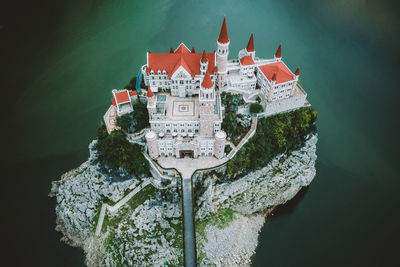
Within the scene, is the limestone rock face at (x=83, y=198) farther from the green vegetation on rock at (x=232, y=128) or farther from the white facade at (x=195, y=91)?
the green vegetation on rock at (x=232, y=128)

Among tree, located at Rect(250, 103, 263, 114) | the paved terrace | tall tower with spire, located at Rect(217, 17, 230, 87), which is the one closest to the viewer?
the paved terrace

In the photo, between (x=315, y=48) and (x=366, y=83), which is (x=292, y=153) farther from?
(x=315, y=48)

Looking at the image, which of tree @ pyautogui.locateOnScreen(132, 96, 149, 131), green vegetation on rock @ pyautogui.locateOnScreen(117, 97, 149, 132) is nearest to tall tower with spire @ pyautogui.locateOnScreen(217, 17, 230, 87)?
tree @ pyautogui.locateOnScreen(132, 96, 149, 131)

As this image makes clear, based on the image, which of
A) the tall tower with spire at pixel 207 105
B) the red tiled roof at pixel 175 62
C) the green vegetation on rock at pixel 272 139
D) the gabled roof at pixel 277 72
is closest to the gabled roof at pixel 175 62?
the red tiled roof at pixel 175 62

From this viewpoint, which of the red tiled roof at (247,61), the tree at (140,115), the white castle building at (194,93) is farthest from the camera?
the red tiled roof at (247,61)

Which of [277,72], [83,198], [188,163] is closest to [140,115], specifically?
[188,163]

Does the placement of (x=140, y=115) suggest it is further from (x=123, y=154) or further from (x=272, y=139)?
(x=272, y=139)

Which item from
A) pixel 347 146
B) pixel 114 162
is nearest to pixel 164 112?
pixel 114 162

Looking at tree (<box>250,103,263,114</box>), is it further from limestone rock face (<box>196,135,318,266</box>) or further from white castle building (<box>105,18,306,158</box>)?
limestone rock face (<box>196,135,318,266</box>)
